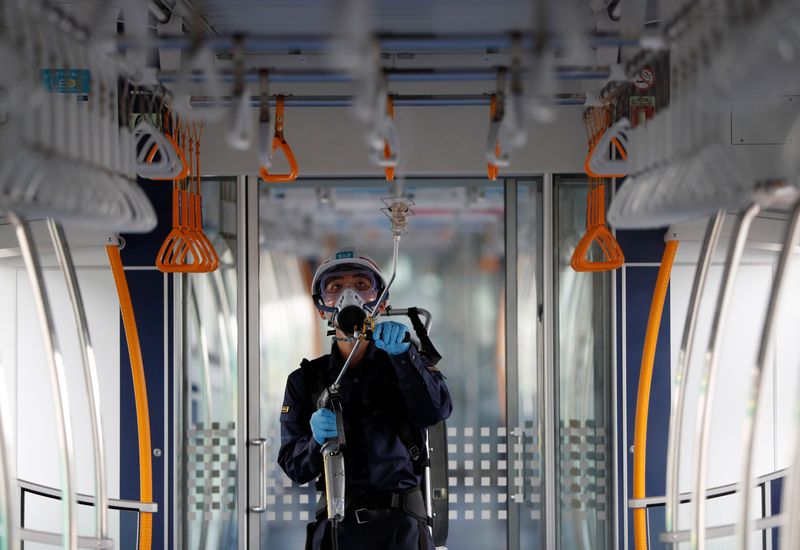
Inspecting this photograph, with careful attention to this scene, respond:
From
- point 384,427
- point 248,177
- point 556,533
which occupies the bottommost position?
point 556,533

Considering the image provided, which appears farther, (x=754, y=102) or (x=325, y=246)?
(x=325, y=246)

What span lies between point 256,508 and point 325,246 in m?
1.50

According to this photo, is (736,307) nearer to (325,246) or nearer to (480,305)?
(480,305)

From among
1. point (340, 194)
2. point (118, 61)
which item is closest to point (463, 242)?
point (340, 194)

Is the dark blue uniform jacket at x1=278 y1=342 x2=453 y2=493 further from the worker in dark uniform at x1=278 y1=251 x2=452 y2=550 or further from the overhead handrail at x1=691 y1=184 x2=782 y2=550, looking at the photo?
the overhead handrail at x1=691 y1=184 x2=782 y2=550

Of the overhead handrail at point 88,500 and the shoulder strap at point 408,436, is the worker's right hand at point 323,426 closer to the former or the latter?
the shoulder strap at point 408,436

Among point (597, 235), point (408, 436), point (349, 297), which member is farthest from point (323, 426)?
point (597, 235)

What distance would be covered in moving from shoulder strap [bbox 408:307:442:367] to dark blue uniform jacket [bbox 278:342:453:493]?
3cm

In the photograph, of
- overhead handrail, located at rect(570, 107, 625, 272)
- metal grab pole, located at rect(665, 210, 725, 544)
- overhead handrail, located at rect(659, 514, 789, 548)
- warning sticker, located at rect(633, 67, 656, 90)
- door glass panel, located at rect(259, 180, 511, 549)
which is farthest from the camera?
door glass panel, located at rect(259, 180, 511, 549)

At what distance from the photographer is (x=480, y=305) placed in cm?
486

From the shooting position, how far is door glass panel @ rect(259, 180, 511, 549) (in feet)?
15.7

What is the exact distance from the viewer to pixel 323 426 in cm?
344

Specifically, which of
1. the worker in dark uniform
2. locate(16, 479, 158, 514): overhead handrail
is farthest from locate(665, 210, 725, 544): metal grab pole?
locate(16, 479, 158, 514): overhead handrail

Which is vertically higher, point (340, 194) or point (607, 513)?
point (340, 194)
